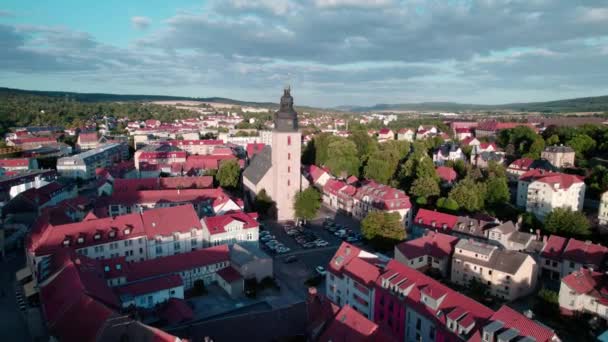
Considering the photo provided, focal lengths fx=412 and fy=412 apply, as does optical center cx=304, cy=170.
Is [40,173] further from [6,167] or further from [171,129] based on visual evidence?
[171,129]

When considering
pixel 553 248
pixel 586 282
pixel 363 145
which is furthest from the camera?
pixel 363 145

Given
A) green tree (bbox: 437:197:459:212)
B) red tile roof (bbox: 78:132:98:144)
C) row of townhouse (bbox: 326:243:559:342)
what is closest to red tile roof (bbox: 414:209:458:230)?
green tree (bbox: 437:197:459:212)

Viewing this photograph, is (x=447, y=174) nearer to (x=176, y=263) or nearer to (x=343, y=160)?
(x=343, y=160)

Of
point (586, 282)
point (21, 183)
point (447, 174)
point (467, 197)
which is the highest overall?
point (447, 174)

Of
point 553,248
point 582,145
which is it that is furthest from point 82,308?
point 582,145

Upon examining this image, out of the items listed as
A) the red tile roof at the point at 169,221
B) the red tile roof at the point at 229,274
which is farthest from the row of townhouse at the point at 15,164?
the red tile roof at the point at 229,274

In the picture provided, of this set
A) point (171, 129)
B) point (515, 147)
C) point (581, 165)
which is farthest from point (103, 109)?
point (581, 165)
